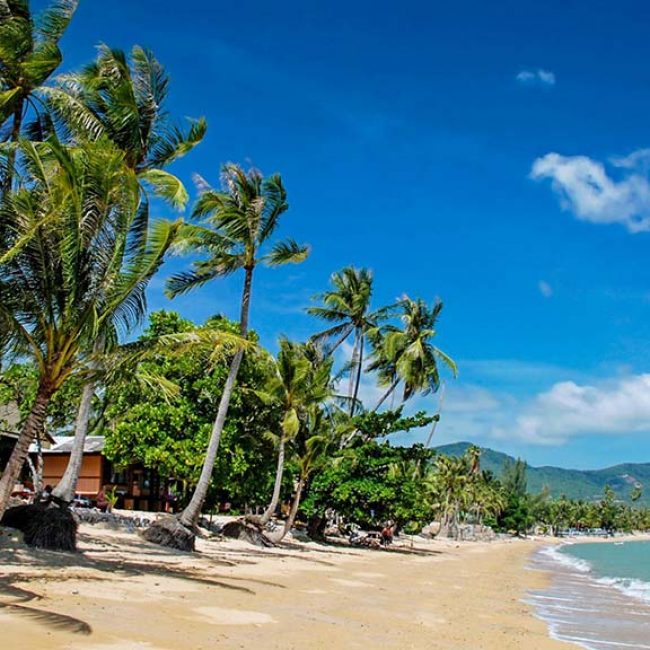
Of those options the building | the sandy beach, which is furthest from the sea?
the building

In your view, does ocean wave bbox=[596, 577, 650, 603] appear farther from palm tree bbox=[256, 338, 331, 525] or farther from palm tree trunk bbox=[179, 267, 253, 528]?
palm tree trunk bbox=[179, 267, 253, 528]

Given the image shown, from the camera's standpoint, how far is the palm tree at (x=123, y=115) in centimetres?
1407

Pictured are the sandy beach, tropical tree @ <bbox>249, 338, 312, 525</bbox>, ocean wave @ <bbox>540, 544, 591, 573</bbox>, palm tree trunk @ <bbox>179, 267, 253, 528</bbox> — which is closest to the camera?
the sandy beach

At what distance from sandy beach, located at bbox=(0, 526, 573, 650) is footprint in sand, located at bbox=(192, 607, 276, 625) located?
20mm

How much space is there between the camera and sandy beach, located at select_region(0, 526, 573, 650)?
7391 millimetres

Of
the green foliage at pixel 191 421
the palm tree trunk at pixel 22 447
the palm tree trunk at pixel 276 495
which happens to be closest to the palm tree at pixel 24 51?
the palm tree trunk at pixel 22 447

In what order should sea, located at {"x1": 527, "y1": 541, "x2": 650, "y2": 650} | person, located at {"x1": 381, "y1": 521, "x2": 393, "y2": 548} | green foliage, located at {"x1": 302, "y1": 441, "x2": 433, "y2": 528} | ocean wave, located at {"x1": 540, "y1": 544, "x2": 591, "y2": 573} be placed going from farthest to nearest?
ocean wave, located at {"x1": 540, "y1": 544, "x2": 591, "y2": 573}, person, located at {"x1": 381, "y1": 521, "x2": 393, "y2": 548}, green foliage, located at {"x1": 302, "y1": 441, "x2": 433, "y2": 528}, sea, located at {"x1": 527, "y1": 541, "x2": 650, "y2": 650}

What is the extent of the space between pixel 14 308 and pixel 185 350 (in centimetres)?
305

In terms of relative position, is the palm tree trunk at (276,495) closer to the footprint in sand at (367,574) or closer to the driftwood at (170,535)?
the footprint in sand at (367,574)

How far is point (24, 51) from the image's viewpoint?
13.1m

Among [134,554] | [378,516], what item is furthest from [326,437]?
[134,554]

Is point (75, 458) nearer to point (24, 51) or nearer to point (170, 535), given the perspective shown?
point (170, 535)

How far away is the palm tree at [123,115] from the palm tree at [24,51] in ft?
1.54

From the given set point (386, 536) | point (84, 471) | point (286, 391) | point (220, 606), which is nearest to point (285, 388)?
point (286, 391)
